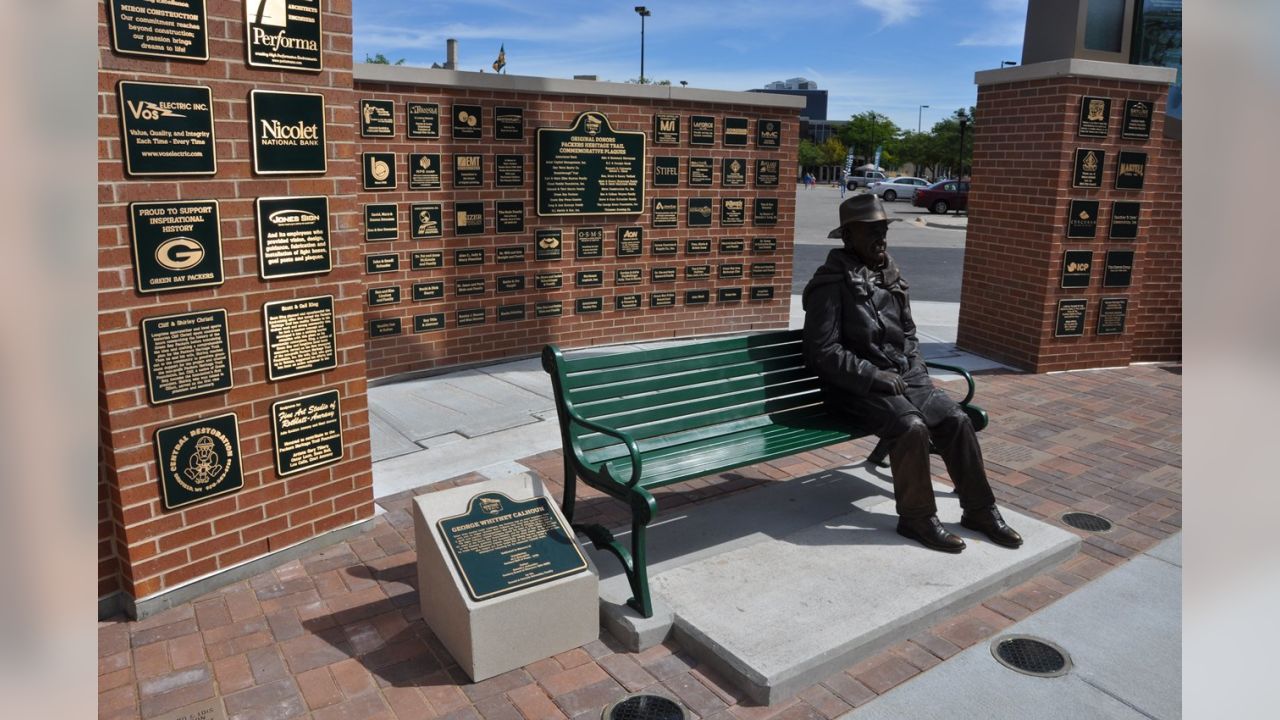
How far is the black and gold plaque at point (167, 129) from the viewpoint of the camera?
3635 mm

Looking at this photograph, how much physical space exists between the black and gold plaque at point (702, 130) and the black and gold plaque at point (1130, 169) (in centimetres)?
402

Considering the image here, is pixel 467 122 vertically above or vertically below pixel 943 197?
above

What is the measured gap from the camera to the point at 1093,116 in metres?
8.43

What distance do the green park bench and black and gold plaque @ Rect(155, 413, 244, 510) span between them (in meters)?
1.55

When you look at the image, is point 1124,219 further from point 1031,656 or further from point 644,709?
point 644,709

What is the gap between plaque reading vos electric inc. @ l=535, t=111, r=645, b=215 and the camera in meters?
8.57

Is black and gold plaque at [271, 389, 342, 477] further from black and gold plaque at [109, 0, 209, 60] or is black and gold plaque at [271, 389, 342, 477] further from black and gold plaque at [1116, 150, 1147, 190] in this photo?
black and gold plaque at [1116, 150, 1147, 190]

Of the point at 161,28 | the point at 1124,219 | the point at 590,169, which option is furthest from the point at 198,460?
the point at 1124,219

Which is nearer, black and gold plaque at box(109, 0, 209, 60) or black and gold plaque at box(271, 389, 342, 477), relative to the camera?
black and gold plaque at box(109, 0, 209, 60)

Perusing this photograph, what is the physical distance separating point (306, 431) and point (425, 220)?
3749 millimetres

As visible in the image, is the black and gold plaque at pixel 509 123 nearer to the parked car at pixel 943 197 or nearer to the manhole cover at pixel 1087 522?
the manhole cover at pixel 1087 522

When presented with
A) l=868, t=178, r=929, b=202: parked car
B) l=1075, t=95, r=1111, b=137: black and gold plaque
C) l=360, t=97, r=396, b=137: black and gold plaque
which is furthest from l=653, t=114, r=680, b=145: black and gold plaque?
l=868, t=178, r=929, b=202: parked car

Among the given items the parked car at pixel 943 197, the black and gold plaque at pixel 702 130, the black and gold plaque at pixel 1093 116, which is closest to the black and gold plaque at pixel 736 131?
the black and gold plaque at pixel 702 130

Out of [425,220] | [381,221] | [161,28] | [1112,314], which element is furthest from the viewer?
[1112,314]
